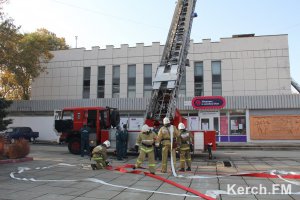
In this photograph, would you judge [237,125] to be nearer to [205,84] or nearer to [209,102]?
[209,102]

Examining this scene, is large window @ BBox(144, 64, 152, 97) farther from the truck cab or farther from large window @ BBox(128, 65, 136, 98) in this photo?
the truck cab

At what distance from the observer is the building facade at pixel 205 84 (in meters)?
27.3

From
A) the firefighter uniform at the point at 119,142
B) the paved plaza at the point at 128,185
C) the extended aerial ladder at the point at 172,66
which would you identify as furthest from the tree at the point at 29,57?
the paved plaza at the point at 128,185

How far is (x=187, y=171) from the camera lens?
10.8m

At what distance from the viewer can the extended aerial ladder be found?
1553 centimetres

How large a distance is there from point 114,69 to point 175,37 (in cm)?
1720

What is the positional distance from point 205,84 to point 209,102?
12.1 feet

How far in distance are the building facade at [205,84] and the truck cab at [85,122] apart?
1200 centimetres

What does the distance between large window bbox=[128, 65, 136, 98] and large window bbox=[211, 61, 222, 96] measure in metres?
8.02

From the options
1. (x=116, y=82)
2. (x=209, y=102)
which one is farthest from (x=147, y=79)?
(x=209, y=102)

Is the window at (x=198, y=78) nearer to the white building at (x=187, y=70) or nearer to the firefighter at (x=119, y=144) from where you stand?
the white building at (x=187, y=70)

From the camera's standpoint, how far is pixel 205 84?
3052cm

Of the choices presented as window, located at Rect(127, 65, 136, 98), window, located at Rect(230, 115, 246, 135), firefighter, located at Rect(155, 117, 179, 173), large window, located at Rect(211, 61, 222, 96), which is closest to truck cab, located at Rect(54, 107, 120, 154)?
firefighter, located at Rect(155, 117, 179, 173)

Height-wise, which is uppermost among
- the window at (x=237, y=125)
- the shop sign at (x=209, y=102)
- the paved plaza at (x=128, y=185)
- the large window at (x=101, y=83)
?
the large window at (x=101, y=83)
